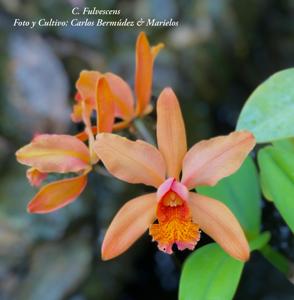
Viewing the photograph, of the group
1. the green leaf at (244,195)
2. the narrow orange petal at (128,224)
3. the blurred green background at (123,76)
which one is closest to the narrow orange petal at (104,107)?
the narrow orange petal at (128,224)

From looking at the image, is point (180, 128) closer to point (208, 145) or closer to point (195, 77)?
point (208, 145)

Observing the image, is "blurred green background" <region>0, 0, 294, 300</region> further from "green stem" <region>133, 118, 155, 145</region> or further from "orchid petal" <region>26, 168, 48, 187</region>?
"orchid petal" <region>26, 168, 48, 187</region>

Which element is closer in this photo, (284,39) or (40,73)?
(40,73)

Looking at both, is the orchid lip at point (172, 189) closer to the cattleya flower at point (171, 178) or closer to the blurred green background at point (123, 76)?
the cattleya flower at point (171, 178)

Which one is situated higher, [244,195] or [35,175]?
[35,175]

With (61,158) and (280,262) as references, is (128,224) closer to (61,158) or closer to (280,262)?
(61,158)

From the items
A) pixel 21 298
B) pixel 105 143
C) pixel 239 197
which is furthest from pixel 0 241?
pixel 105 143

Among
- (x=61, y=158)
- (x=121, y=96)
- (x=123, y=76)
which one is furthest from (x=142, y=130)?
(x=123, y=76)
